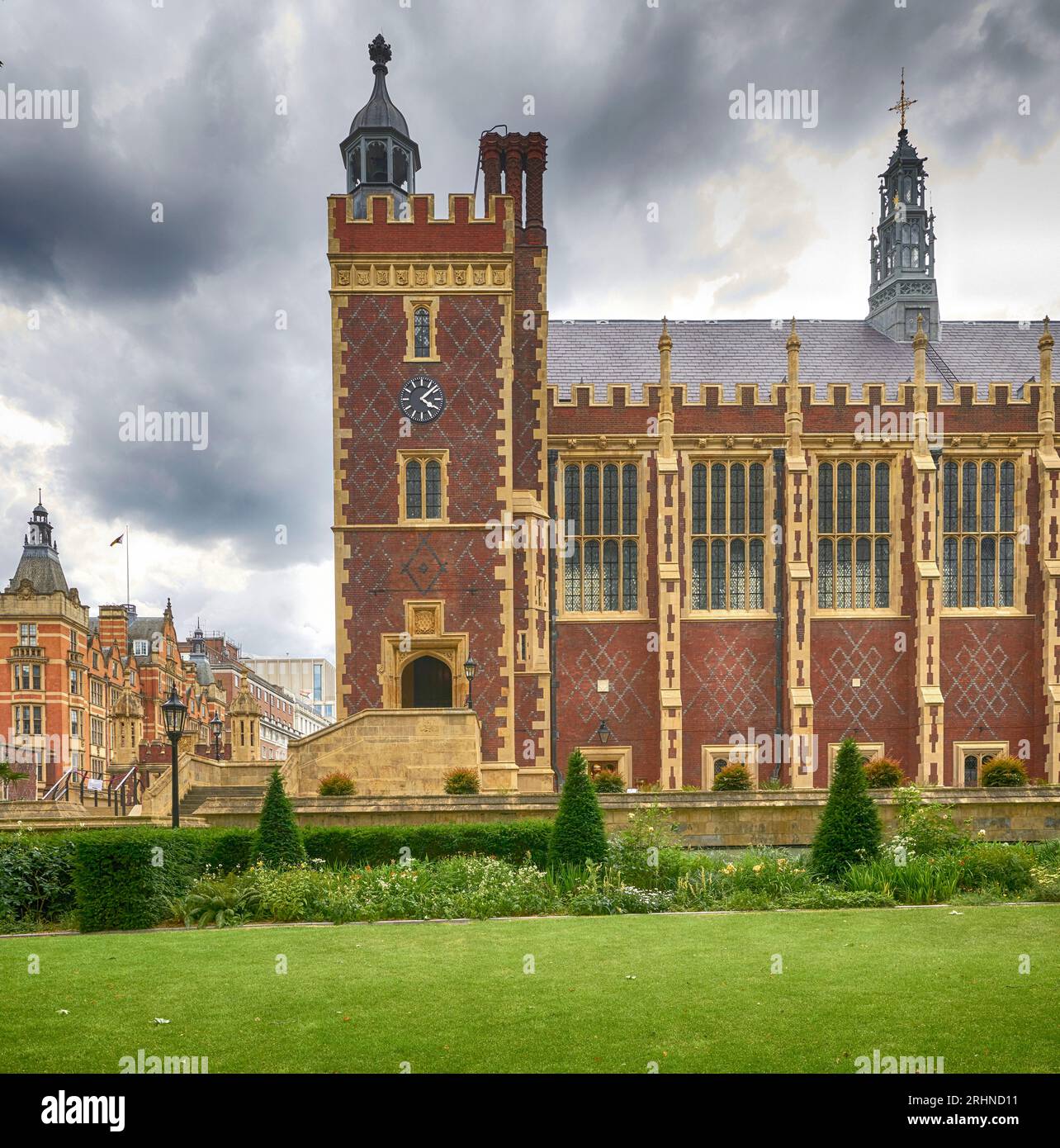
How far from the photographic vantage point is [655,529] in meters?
29.6

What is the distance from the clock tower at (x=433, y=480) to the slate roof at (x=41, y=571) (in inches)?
1341

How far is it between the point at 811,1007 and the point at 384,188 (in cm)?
2768

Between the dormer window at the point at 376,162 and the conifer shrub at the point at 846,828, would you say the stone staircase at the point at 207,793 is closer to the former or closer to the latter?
the conifer shrub at the point at 846,828

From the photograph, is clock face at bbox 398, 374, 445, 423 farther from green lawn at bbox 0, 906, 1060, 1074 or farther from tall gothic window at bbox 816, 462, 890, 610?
green lawn at bbox 0, 906, 1060, 1074

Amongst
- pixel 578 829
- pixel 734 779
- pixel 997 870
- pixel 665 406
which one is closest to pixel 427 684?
pixel 734 779

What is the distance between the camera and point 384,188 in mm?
30047

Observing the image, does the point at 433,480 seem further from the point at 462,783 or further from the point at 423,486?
the point at 462,783

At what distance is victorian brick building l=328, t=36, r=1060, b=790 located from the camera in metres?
27.2

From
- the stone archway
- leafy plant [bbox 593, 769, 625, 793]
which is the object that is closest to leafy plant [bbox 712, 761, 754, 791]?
leafy plant [bbox 593, 769, 625, 793]

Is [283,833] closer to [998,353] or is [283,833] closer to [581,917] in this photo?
[581,917]

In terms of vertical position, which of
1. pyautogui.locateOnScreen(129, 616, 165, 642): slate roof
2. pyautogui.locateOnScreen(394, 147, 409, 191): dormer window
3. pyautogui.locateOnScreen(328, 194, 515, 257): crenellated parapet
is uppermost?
pyautogui.locateOnScreen(394, 147, 409, 191): dormer window

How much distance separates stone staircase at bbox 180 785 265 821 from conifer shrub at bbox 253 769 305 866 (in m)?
8.83

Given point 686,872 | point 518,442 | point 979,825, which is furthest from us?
point 518,442
